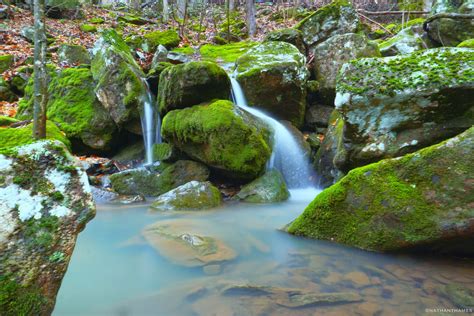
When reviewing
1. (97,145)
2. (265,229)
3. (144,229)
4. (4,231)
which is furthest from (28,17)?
(4,231)

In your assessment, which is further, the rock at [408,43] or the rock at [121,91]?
the rock at [121,91]

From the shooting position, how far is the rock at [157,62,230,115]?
7969 mm

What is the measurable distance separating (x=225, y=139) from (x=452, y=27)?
6.58m

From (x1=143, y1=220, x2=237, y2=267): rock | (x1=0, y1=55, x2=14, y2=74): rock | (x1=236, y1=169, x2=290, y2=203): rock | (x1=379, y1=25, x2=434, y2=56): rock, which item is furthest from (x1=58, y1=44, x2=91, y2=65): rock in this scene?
(x1=379, y1=25, x2=434, y2=56): rock

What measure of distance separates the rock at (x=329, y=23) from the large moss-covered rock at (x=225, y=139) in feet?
20.8

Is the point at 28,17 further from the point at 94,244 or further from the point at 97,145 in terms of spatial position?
the point at 94,244

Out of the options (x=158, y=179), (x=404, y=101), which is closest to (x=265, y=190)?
(x=158, y=179)

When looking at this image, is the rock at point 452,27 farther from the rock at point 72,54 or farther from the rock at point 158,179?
the rock at point 72,54

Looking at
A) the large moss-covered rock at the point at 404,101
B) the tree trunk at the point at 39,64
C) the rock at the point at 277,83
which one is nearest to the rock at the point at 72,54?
the rock at the point at 277,83

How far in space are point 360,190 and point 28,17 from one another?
1845cm

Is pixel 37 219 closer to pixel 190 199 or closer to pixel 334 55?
pixel 190 199

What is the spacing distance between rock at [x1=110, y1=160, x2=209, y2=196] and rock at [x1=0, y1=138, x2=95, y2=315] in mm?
5736

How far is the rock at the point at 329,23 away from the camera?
12.4m

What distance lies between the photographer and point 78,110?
994cm
